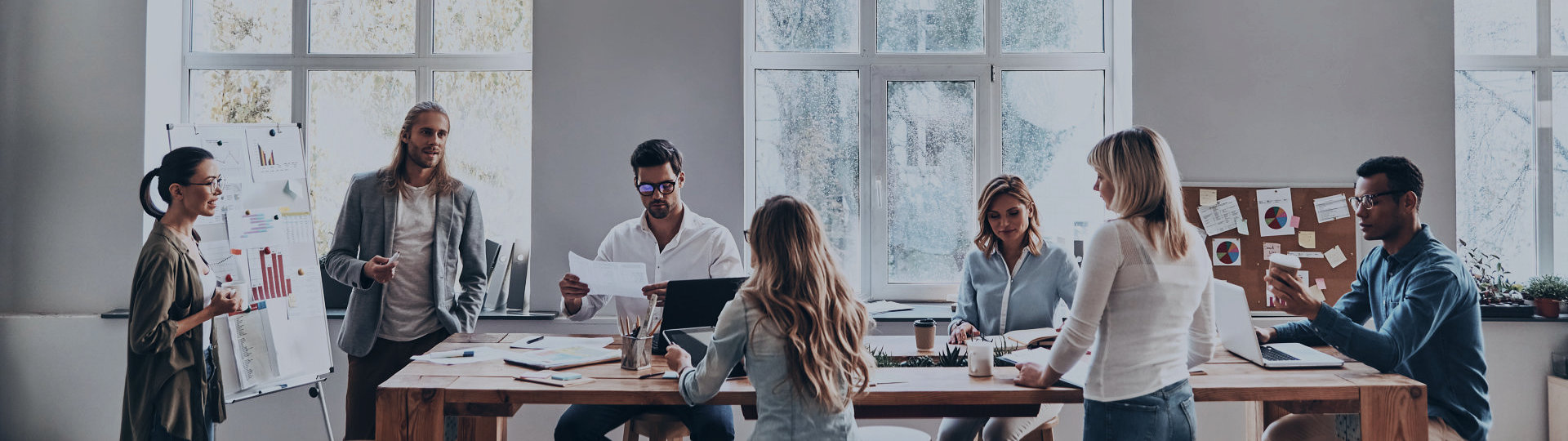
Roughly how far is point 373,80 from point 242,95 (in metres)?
0.61

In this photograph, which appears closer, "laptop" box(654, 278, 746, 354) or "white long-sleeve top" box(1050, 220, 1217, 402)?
"white long-sleeve top" box(1050, 220, 1217, 402)

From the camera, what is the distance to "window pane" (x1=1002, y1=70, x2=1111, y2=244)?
4.11 m

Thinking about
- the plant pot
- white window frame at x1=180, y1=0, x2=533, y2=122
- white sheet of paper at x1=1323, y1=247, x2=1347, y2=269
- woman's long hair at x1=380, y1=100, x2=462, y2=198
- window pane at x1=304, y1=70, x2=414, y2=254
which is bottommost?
the plant pot

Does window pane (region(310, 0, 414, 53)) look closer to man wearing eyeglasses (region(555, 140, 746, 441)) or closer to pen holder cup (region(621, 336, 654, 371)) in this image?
man wearing eyeglasses (region(555, 140, 746, 441))

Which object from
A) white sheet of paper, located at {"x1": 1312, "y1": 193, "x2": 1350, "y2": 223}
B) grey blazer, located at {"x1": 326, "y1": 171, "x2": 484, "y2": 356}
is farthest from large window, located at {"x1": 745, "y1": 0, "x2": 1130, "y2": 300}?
grey blazer, located at {"x1": 326, "y1": 171, "x2": 484, "y2": 356}

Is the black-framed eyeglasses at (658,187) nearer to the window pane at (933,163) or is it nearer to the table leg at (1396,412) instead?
the window pane at (933,163)

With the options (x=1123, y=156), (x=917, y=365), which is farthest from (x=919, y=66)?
(x=1123, y=156)

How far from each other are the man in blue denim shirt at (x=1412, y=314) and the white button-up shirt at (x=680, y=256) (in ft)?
5.53

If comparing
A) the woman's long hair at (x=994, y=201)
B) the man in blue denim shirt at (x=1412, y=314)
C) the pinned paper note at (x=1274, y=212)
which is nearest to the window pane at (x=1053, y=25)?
the pinned paper note at (x=1274, y=212)

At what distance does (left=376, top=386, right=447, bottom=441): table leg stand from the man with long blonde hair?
0.83 meters

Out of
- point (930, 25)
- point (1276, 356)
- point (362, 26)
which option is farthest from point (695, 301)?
point (362, 26)

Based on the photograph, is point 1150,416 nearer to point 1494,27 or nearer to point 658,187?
point 658,187

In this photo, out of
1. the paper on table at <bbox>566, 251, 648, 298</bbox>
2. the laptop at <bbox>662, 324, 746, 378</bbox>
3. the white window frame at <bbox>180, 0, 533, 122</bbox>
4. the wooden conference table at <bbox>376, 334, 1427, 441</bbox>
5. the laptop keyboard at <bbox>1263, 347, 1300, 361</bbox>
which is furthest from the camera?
the white window frame at <bbox>180, 0, 533, 122</bbox>

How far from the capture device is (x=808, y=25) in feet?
13.5
